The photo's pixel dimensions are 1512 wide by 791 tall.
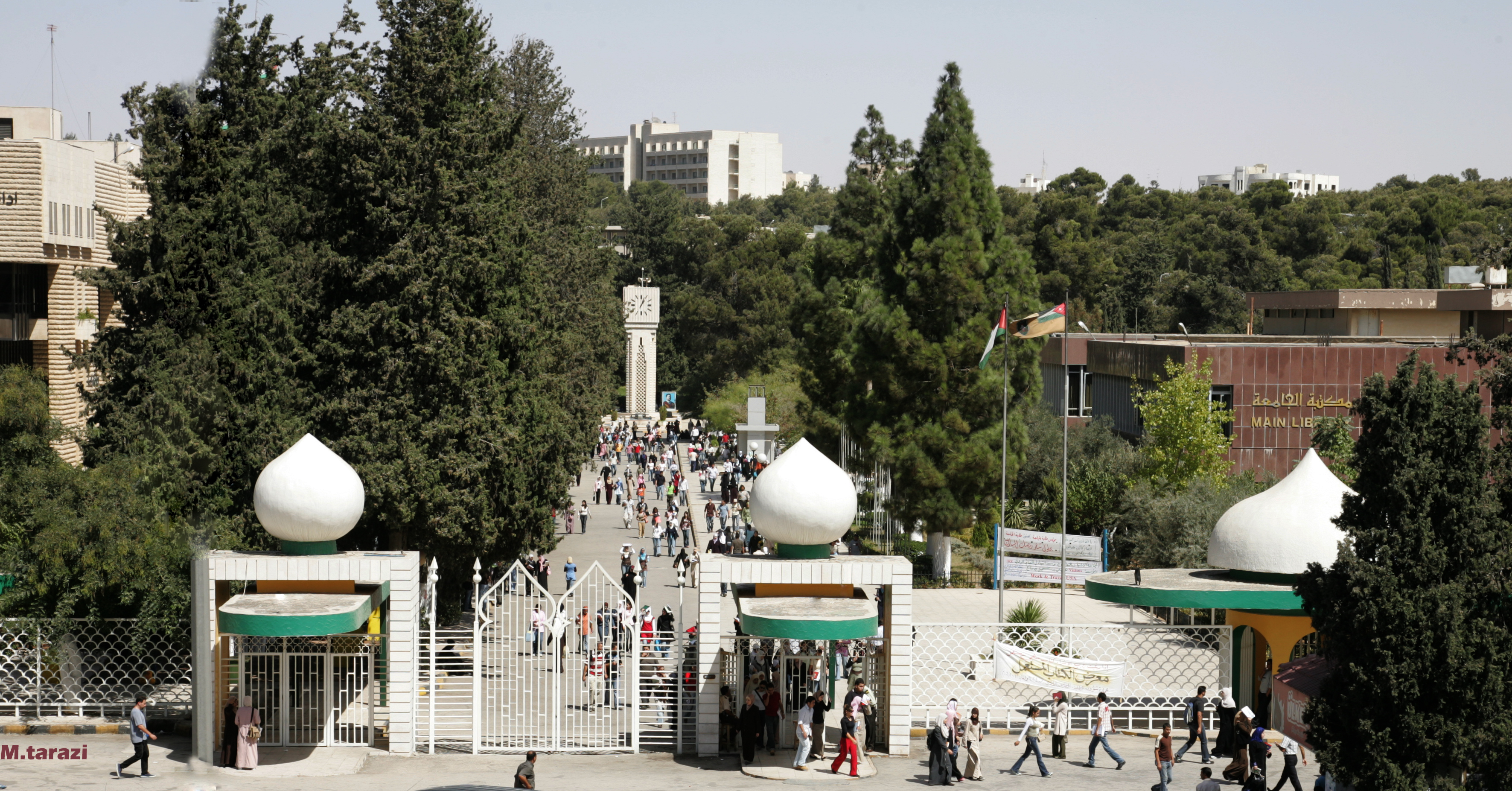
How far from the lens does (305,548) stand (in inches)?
746

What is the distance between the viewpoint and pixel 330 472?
61.7 ft

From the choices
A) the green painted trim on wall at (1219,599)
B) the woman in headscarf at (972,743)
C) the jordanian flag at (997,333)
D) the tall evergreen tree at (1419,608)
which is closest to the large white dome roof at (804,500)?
the woman in headscarf at (972,743)

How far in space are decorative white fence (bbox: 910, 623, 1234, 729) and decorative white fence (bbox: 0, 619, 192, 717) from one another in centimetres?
1078

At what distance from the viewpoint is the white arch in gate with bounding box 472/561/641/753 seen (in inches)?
737

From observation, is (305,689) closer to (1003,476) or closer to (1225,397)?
(1003,476)

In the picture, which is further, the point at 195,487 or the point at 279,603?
the point at 195,487

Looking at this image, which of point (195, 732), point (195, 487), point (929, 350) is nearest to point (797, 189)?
point (929, 350)

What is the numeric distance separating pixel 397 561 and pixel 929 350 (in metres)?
17.7

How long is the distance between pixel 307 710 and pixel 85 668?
3802 millimetres

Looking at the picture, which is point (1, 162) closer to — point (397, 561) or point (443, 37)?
point (443, 37)

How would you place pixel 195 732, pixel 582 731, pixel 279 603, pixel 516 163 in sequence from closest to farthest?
pixel 195 732
pixel 279 603
pixel 582 731
pixel 516 163

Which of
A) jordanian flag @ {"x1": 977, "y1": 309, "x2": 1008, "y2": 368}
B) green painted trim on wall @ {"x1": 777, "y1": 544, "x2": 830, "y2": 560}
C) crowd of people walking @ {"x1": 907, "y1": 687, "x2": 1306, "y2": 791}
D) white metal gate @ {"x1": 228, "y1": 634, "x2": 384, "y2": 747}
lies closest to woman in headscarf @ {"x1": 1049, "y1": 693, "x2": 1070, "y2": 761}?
crowd of people walking @ {"x1": 907, "y1": 687, "x2": 1306, "y2": 791}

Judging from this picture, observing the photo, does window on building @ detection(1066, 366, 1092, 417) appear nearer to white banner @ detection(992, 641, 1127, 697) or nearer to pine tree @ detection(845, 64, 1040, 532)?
pine tree @ detection(845, 64, 1040, 532)

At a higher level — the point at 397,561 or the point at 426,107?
the point at 426,107
